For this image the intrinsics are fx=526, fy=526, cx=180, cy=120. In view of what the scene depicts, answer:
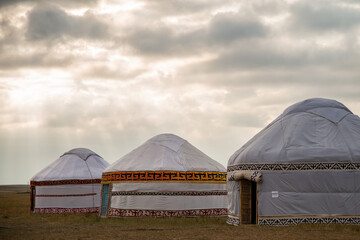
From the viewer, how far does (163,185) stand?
19.0 m

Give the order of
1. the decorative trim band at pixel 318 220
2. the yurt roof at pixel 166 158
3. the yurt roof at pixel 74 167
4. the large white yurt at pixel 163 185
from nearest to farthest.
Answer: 1. the decorative trim band at pixel 318 220
2. the large white yurt at pixel 163 185
3. the yurt roof at pixel 166 158
4. the yurt roof at pixel 74 167

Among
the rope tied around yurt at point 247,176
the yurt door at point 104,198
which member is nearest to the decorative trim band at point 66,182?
the yurt door at point 104,198

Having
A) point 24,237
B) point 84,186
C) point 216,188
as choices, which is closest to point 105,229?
point 24,237

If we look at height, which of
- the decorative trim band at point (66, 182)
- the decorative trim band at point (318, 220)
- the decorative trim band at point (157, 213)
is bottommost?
the decorative trim band at point (157, 213)

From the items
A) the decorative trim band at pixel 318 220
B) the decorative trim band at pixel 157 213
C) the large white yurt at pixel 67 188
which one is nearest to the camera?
the decorative trim band at pixel 318 220

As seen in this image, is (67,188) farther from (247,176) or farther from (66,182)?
(247,176)

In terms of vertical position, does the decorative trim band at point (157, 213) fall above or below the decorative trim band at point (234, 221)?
below

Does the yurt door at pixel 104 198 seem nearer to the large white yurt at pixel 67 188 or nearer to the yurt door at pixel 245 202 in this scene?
the large white yurt at pixel 67 188

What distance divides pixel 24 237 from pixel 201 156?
9.43 m

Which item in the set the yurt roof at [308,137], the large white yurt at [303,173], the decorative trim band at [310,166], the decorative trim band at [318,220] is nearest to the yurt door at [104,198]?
the yurt roof at [308,137]

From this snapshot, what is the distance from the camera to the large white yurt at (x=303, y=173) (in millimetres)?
13867

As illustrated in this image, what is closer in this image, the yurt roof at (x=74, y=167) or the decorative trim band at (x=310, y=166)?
the decorative trim band at (x=310, y=166)

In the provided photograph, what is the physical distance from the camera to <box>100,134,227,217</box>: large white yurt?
19.0 meters

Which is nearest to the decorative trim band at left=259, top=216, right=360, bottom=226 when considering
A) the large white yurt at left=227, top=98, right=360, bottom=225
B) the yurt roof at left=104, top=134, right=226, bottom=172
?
the large white yurt at left=227, top=98, right=360, bottom=225
